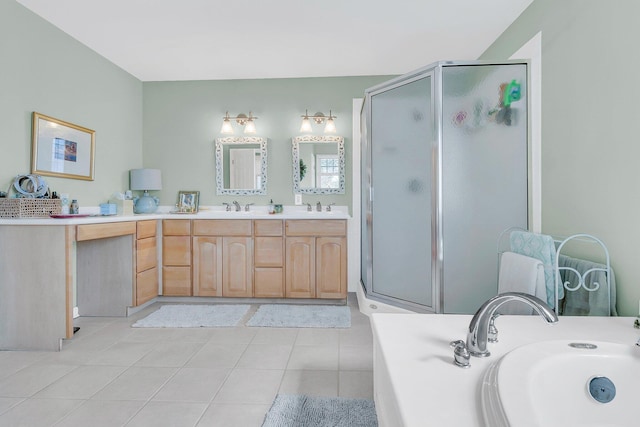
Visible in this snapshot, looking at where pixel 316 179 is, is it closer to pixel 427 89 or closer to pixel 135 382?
pixel 427 89

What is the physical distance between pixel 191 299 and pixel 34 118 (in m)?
2.06

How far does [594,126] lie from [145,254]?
3.54 metres

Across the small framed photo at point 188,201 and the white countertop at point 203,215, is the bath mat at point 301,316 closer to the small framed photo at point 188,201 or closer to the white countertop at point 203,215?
the white countertop at point 203,215

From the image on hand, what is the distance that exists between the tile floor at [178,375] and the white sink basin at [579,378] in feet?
3.15

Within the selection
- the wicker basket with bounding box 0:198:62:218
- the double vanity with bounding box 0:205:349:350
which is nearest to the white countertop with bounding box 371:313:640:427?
the double vanity with bounding box 0:205:349:350

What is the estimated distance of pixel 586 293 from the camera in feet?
5.97

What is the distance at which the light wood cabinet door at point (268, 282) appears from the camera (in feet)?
11.4

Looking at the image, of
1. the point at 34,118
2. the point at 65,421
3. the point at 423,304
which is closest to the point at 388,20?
the point at 423,304

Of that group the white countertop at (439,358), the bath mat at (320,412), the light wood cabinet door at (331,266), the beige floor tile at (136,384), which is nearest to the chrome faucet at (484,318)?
the white countertop at (439,358)

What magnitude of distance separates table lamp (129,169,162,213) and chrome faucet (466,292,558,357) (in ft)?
11.7

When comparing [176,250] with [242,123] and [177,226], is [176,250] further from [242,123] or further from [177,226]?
[242,123]

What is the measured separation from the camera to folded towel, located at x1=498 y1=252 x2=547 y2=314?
1.86 m

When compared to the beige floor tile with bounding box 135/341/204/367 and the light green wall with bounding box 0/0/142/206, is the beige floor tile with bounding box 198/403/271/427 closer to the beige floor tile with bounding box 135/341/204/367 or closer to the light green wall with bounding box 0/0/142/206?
the beige floor tile with bounding box 135/341/204/367

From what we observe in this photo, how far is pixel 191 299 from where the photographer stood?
360 cm
